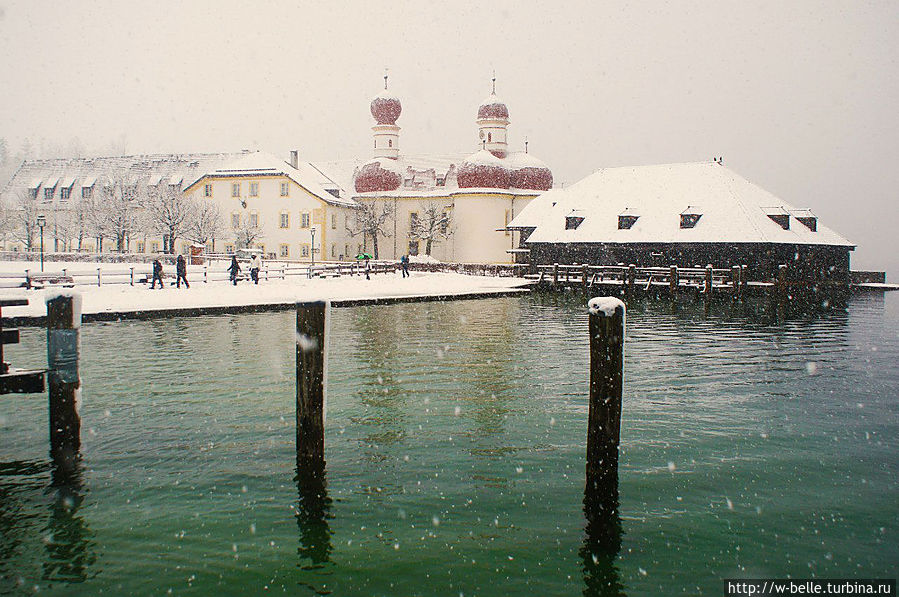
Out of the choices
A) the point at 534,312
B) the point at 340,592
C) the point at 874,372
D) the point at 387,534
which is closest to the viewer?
the point at 340,592

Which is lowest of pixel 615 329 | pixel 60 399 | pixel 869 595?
pixel 869 595

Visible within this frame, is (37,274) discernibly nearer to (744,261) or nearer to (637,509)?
(637,509)

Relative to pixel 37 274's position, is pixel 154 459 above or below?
below

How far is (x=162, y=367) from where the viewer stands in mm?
14812

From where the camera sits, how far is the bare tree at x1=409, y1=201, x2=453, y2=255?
74.1 metres

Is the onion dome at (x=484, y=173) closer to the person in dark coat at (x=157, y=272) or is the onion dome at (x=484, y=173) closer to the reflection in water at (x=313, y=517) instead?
the person in dark coat at (x=157, y=272)

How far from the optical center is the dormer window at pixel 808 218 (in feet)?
163

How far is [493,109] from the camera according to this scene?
247 ft

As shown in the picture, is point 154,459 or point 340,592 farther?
point 154,459

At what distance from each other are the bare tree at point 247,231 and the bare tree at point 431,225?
14856 millimetres

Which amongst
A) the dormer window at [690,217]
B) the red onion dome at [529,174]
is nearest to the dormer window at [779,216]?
the dormer window at [690,217]

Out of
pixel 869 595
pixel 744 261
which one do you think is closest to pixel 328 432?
pixel 869 595

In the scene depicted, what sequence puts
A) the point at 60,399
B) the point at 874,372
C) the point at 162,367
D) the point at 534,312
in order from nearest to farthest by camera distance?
1. the point at 60,399
2. the point at 162,367
3. the point at 874,372
4. the point at 534,312

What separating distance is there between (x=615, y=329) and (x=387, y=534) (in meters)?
2.93
